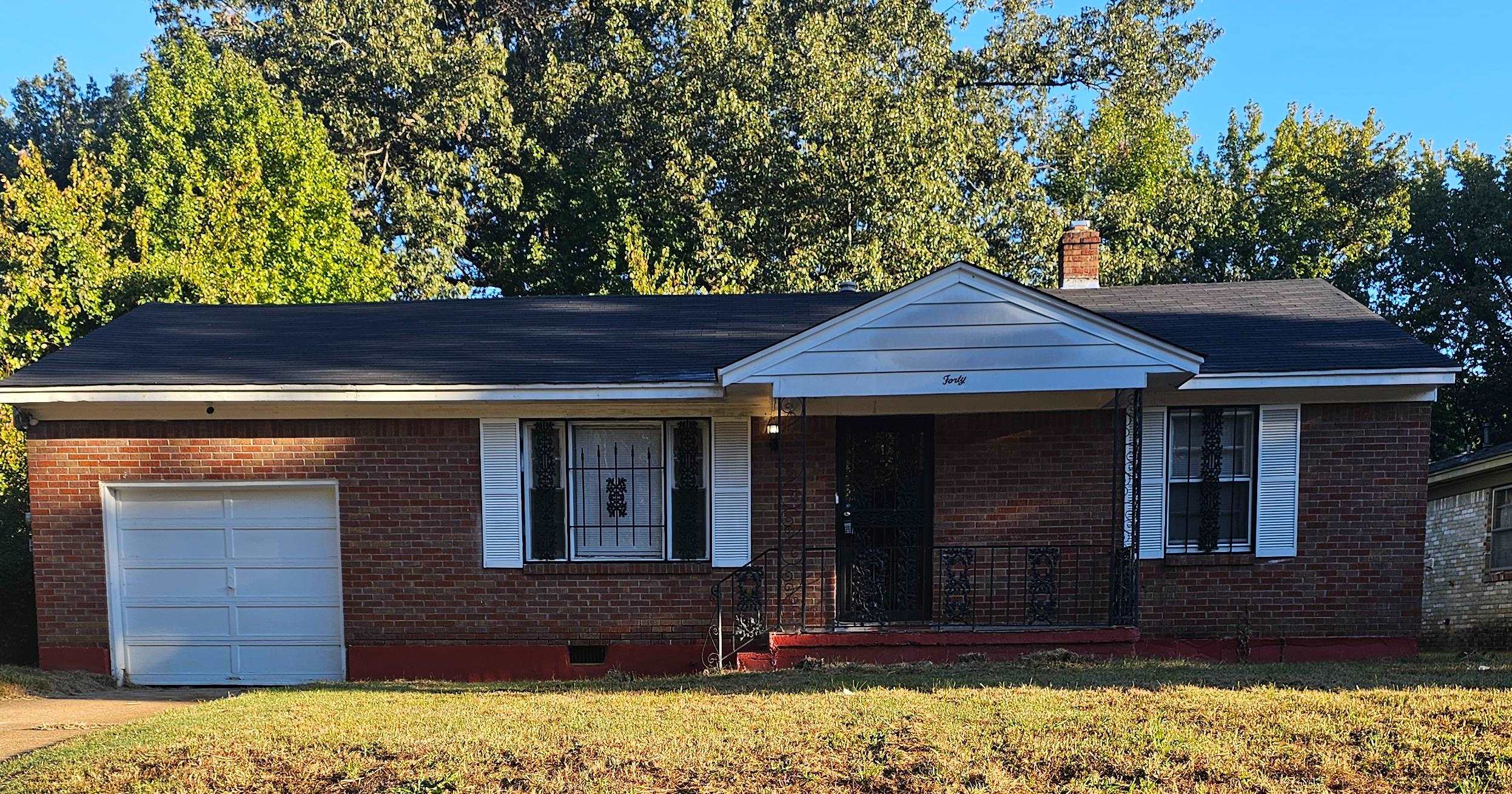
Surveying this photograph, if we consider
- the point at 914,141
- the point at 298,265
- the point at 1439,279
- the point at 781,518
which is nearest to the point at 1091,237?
the point at 781,518

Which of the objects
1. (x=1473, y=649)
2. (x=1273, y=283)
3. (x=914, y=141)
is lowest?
(x=1473, y=649)

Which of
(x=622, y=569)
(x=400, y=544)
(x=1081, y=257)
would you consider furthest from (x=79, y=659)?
(x=1081, y=257)

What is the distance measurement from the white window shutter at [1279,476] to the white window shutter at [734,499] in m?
4.89

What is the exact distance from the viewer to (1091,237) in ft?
42.5

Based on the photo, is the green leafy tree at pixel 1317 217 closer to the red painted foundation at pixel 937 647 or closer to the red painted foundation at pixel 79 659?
the red painted foundation at pixel 937 647

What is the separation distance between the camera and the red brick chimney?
42.4 ft

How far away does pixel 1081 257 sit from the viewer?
1297 centimetres

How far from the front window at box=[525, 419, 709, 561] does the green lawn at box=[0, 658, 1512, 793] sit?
2526mm

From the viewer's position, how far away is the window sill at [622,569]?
9.80 meters

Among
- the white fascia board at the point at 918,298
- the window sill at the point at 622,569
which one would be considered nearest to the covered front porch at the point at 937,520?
the window sill at the point at 622,569

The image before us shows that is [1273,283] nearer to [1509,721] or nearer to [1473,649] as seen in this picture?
[1473,649]

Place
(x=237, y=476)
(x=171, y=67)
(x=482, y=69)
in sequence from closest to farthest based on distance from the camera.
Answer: (x=237, y=476) → (x=171, y=67) → (x=482, y=69)

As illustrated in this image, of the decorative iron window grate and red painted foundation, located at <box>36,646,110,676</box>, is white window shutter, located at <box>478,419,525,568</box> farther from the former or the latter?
red painted foundation, located at <box>36,646,110,676</box>

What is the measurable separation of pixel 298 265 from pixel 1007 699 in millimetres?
15778
